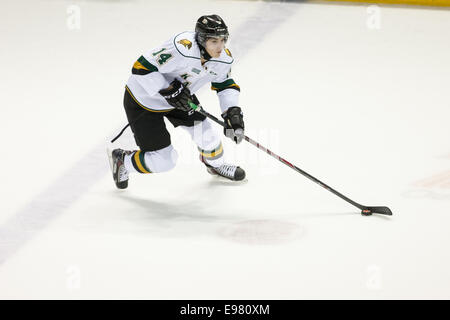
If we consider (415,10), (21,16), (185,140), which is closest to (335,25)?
(415,10)

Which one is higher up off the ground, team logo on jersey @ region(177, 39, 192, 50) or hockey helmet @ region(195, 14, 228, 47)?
hockey helmet @ region(195, 14, 228, 47)

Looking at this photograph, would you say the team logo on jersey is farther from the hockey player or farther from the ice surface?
the ice surface

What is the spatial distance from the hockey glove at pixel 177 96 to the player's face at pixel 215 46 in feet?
0.75

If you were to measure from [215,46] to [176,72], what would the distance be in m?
0.27

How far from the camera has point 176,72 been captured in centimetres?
349

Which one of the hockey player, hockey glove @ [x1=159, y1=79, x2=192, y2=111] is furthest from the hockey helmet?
hockey glove @ [x1=159, y1=79, x2=192, y2=111]

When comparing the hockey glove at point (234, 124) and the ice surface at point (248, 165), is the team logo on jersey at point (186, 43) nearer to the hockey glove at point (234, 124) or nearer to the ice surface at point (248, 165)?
the hockey glove at point (234, 124)

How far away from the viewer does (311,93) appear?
509 cm

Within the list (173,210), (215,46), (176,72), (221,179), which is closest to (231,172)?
(221,179)

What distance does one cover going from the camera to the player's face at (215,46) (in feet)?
10.9

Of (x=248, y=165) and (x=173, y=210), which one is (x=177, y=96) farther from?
(x=248, y=165)

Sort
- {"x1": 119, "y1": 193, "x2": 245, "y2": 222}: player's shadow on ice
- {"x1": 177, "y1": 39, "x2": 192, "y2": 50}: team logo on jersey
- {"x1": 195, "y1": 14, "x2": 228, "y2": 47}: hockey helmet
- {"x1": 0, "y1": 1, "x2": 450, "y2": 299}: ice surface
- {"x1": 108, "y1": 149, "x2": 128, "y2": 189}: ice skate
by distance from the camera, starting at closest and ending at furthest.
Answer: {"x1": 0, "y1": 1, "x2": 450, "y2": 299}: ice surface, {"x1": 195, "y1": 14, "x2": 228, "y2": 47}: hockey helmet, {"x1": 177, "y1": 39, "x2": 192, "y2": 50}: team logo on jersey, {"x1": 119, "y1": 193, "x2": 245, "y2": 222}: player's shadow on ice, {"x1": 108, "y1": 149, "x2": 128, "y2": 189}: ice skate

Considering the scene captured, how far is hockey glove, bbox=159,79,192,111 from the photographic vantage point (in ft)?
11.1

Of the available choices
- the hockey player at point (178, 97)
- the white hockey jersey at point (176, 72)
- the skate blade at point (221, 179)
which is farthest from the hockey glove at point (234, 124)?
the skate blade at point (221, 179)
